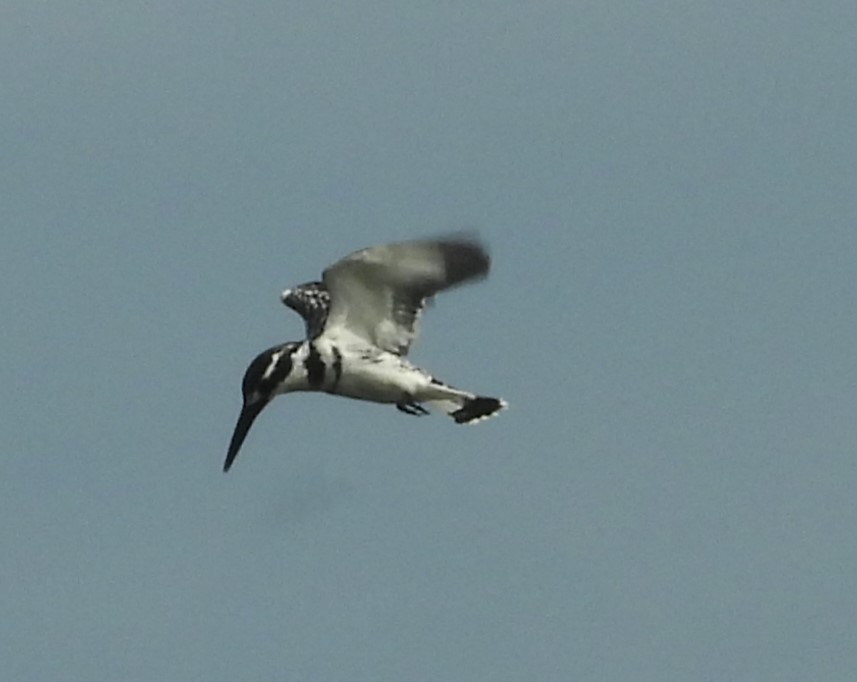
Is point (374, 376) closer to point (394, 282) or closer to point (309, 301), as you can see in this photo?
point (394, 282)

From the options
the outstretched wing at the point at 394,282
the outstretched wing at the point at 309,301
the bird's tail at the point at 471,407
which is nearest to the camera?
the outstretched wing at the point at 394,282

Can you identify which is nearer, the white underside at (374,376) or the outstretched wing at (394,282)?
the outstretched wing at (394,282)

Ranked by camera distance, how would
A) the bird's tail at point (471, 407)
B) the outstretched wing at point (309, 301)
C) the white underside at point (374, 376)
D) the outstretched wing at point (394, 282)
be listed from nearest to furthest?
the outstretched wing at point (394, 282), the white underside at point (374, 376), the bird's tail at point (471, 407), the outstretched wing at point (309, 301)

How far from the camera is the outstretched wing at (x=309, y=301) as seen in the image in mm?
27391

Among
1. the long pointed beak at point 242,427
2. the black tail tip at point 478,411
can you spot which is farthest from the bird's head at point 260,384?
the black tail tip at point 478,411

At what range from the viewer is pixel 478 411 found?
88.4 ft

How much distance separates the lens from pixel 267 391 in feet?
87.4

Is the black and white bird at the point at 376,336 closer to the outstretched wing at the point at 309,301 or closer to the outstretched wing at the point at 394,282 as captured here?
the outstretched wing at the point at 394,282

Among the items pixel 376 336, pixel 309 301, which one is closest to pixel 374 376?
pixel 376 336

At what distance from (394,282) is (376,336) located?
56cm

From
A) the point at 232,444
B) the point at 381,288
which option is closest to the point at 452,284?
the point at 381,288

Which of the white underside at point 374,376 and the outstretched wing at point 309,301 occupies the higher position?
the outstretched wing at point 309,301

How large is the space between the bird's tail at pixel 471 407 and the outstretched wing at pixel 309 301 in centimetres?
120

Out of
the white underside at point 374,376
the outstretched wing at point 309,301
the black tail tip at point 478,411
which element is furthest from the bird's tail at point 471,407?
the outstretched wing at point 309,301
